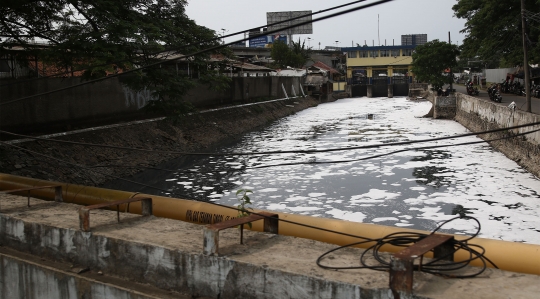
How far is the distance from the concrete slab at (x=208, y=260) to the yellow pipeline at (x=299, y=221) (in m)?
0.48

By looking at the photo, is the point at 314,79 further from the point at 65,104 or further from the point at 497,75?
the point at 65,104

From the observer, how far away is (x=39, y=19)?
13.4m

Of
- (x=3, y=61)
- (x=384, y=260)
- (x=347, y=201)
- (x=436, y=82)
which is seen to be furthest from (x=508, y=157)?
(x=436, y=82)

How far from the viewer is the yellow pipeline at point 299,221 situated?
486cm

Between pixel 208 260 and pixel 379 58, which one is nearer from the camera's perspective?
pixel 208 260

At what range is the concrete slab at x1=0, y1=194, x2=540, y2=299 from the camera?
416 centimetres

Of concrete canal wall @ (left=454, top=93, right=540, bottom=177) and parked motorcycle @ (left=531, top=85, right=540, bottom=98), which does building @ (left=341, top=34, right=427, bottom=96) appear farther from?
concrete canal wall @ (left=454, top=93, right=540, bottom=177)

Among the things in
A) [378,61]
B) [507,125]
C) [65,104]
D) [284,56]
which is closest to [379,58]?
[378,61]

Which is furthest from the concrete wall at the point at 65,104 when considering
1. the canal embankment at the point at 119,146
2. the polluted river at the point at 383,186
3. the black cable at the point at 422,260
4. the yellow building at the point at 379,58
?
the yellow building at the point at 379,58

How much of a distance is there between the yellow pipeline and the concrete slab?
482mm

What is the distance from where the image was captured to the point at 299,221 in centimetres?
612

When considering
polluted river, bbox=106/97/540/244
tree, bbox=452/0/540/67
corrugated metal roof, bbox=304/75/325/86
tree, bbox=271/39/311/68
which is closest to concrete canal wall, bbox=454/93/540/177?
polluted river, bbox=106/97/540/244

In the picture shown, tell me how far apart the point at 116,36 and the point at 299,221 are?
7158 millimetres

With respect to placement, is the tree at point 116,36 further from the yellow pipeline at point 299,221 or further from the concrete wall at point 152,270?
the concrete wall at point 152,270
